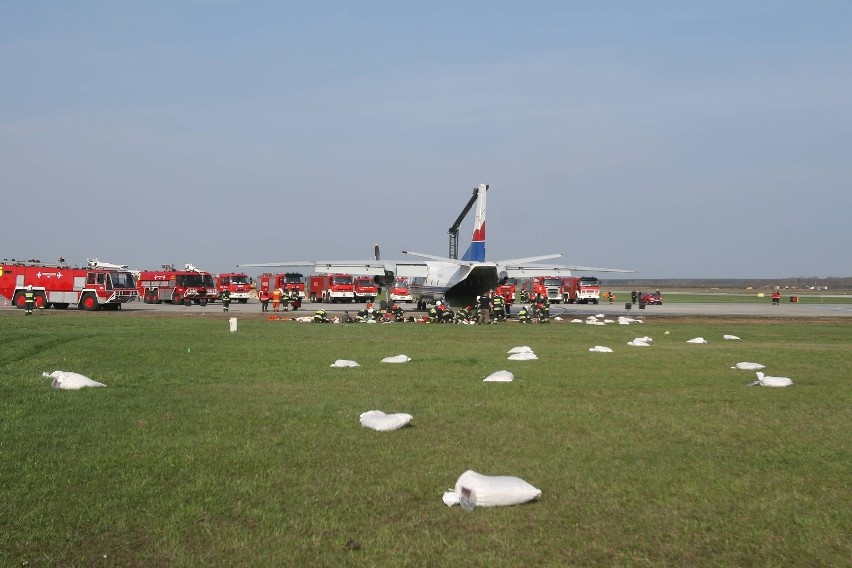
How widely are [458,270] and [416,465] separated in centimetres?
3855

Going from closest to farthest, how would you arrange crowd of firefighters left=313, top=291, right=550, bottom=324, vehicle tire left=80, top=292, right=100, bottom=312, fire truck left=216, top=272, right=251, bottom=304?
crowd of firefighters left=313, top=291, right=550, bottom=324
vehicle tire left=80, top=292, right=100, bottom=312
fire truck left=216, top=272, right=251, bottom=304

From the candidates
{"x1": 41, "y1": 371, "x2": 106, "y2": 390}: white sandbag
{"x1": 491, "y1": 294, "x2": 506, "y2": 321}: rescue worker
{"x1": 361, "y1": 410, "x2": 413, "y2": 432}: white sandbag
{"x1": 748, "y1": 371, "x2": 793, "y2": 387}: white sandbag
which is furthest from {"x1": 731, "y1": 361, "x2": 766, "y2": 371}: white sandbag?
→ {"x1": 491, "y1": 294, "x2": 506, "y2": 321}: rescue worker

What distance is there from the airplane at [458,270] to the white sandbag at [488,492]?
37210 mm

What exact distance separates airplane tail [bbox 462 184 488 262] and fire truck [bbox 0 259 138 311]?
2117 centimetres

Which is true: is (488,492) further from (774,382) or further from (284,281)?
(284,281)

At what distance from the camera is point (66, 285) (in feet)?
163

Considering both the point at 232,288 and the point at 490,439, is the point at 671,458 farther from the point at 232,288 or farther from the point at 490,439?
the point at 232,288

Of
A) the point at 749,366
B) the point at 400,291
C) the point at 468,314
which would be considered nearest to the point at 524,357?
the point at 749,366

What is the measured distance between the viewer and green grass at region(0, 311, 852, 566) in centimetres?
619

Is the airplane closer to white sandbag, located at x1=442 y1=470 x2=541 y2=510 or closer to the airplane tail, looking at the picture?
the airplane tail

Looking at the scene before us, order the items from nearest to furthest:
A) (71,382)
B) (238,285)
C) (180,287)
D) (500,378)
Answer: (71,382) → (500,378) → (180,287) → (238,285)

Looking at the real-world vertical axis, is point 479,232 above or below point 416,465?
above

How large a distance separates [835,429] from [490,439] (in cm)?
451

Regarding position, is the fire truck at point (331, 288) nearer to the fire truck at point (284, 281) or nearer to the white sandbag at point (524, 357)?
the fire truck at point (284, 281)
